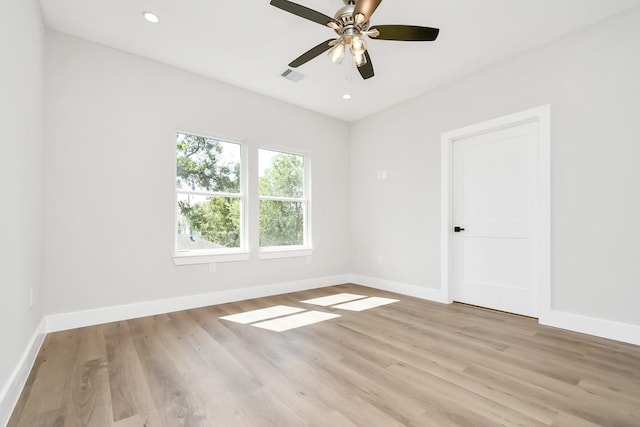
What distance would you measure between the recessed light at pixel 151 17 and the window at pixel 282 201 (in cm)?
191

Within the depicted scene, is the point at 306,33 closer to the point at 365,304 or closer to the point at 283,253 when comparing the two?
the point at 283,253

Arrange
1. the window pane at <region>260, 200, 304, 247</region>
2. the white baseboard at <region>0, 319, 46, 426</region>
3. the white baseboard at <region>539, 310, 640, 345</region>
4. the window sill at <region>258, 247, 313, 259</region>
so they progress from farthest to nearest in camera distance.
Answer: the window pane at <region>260, 200, 304, 247</region> < the window sill at <region>258, 247, 313, 259</region> < the white baseboard at <region>539, 310, 640, 345</region> < the white baseboard at <region>0, 319, 46, 426</region>

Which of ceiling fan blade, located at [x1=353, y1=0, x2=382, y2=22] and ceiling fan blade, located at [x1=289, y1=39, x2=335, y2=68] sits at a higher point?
ceiling fan blade, located at [x1=289, y1=39, x2=335, y2=68]

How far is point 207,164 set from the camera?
373 cm

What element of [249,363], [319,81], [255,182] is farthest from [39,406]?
[319,81]

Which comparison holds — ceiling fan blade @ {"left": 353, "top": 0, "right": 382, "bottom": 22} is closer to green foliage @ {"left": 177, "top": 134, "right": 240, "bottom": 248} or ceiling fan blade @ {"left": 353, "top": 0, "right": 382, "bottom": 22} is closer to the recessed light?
the recessed light

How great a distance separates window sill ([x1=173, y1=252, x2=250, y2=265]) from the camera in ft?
11.2

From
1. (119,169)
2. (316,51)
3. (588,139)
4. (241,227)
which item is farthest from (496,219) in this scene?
(119,169)

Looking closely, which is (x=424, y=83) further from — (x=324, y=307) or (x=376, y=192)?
(x=324, y=307)

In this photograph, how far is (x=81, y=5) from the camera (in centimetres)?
246

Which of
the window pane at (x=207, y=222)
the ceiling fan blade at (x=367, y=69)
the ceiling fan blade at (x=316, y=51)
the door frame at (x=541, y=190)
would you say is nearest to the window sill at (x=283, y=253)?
the window pane at (x=207, y=222)

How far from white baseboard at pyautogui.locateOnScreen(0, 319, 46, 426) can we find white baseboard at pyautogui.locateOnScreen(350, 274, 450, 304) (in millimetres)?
3904

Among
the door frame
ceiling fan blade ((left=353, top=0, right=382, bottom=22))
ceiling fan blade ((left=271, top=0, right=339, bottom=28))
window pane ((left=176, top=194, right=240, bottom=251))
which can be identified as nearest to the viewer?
ceiling fan blade ((left=353, top=0, right=382, bottom=22))

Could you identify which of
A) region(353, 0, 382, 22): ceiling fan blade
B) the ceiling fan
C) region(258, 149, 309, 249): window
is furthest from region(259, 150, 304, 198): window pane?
region(353, 0, 382, 22): ceiling fan blade
